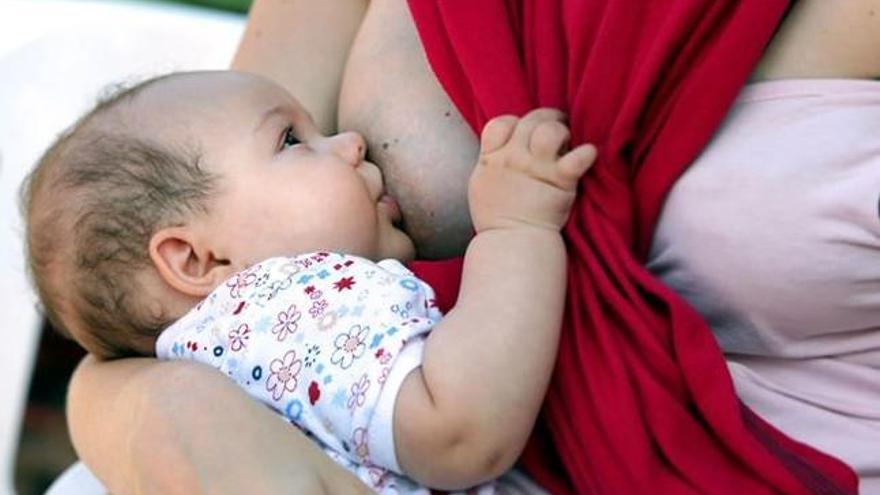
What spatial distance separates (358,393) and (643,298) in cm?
21

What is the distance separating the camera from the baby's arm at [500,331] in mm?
878

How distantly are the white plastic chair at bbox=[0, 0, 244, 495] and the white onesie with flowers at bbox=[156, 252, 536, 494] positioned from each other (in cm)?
84

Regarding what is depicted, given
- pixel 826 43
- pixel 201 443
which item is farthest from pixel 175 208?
pixel 826 43

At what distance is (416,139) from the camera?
1115mm

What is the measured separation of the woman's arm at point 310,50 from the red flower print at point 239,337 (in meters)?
0.38

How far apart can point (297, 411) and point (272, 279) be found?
0.11 metres

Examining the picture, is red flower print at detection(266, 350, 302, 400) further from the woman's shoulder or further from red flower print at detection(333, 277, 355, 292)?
the woman's shoulder

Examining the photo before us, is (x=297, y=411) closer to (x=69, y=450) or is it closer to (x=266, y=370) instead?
(x=266, y=370)

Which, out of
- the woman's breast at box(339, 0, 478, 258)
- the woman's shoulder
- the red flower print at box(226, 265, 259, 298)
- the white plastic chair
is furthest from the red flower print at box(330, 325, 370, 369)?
the white plastic chair

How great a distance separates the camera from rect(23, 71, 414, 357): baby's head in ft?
3.39

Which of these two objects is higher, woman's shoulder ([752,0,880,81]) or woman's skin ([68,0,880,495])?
woman's shoulder ([752,0,880,81])

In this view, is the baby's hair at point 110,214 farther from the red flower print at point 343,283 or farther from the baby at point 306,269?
the red flower print at point 343,283

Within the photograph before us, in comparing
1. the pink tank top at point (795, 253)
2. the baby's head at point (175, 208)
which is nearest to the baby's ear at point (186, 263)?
the baby's head at point (175, 208)

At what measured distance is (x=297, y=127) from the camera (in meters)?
1.12
